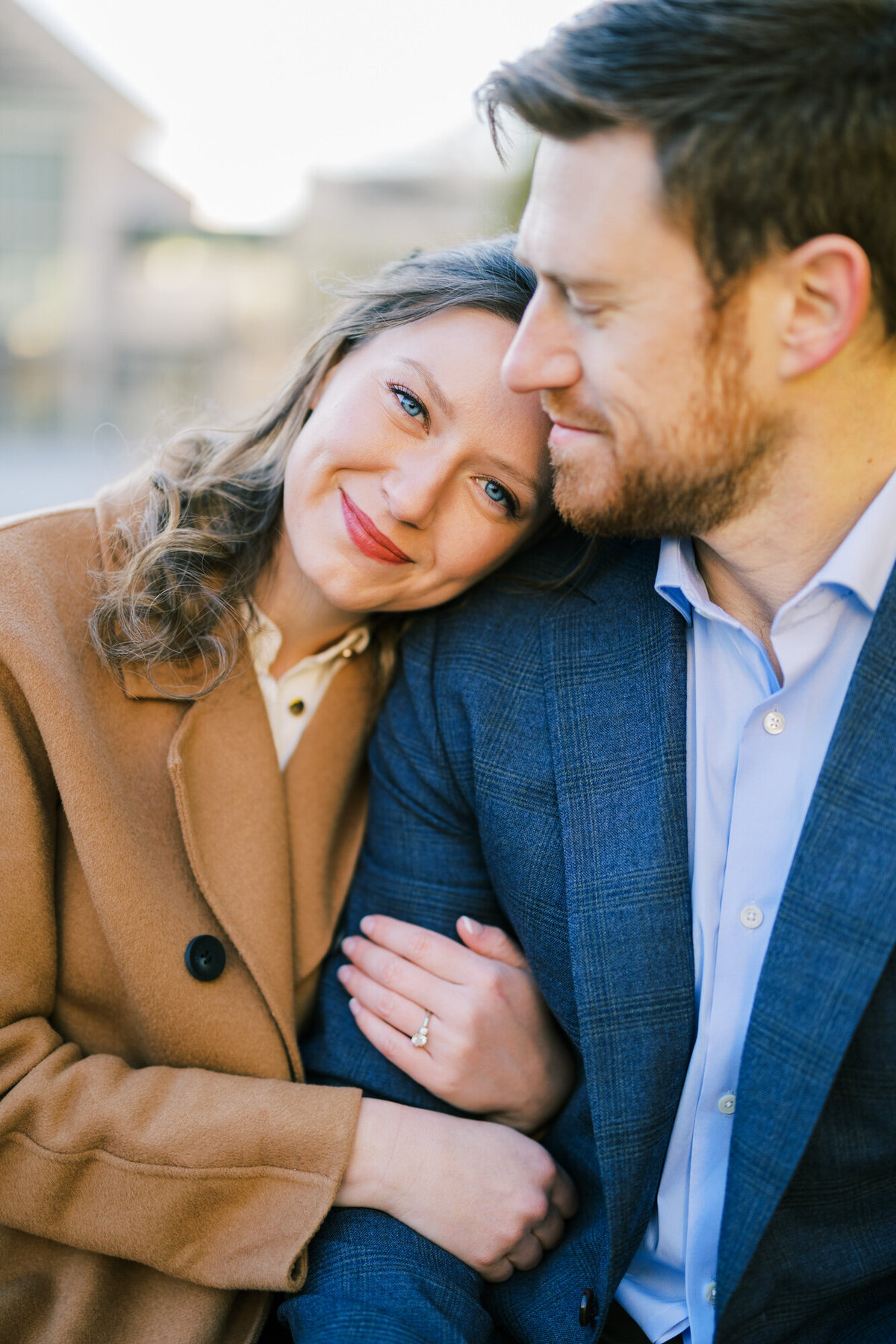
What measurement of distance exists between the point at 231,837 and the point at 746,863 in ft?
2.86

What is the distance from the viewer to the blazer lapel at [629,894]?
156 cm

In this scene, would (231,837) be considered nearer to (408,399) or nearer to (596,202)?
(408,399)

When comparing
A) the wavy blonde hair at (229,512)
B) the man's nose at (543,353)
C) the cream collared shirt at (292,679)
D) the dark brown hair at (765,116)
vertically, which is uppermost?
the dark brown hair at (765,116)

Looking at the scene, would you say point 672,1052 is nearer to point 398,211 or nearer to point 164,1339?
point 164,1339

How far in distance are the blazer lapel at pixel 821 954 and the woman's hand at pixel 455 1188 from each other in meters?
0.35

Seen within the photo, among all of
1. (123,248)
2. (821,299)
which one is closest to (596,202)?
(821,299)

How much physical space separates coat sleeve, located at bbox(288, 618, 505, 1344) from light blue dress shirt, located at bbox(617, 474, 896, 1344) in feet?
1.12

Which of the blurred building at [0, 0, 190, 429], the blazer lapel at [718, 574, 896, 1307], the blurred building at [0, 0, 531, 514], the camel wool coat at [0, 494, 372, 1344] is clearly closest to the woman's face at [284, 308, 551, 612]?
the camel wool coat at [0, 494, 372, 1344]

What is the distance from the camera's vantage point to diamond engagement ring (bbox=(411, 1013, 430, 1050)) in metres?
1.79

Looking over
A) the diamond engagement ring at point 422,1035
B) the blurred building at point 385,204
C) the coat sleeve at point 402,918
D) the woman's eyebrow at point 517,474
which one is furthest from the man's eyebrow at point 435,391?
the blurred building at point 385,204

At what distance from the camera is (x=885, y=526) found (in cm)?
153

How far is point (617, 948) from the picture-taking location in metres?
1.59

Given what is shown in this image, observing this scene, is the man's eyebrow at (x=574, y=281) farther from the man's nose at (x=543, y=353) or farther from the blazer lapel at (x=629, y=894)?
the blazer lapel at (x=629, y=894)

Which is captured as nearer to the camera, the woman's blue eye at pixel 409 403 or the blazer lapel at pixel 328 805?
the woman's blue eye at pixel 409 403
